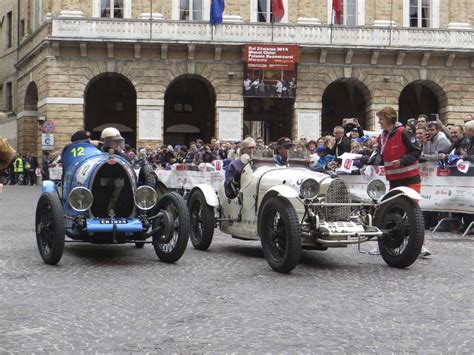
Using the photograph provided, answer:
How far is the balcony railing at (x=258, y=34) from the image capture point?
30.4 metres

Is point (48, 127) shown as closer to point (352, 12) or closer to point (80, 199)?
point (352, 12)

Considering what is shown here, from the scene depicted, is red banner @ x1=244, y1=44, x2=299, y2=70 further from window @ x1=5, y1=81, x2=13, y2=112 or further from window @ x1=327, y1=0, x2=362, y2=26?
window @ x1=5, y1=81, x2=13, y2=112

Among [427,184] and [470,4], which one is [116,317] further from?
[470,4]

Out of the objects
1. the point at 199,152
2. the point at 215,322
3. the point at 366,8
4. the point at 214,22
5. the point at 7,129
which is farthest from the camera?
the point at 7,129

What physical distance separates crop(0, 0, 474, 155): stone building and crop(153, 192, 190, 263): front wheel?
22.7 metres

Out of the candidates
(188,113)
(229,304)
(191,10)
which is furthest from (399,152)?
(188,113)

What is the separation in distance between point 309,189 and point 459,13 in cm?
2688

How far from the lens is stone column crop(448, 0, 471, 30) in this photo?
1272 inches

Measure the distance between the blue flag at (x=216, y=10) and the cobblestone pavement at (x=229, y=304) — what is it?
21.7m

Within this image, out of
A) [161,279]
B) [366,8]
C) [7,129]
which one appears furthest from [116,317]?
[7,129]

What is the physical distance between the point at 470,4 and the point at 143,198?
27.7 metres

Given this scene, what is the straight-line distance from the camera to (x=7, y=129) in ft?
133

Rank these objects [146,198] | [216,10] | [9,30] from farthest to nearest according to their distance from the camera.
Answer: [9,30] → [216,10] → [146,198]

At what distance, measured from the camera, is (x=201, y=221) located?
9.93 m
